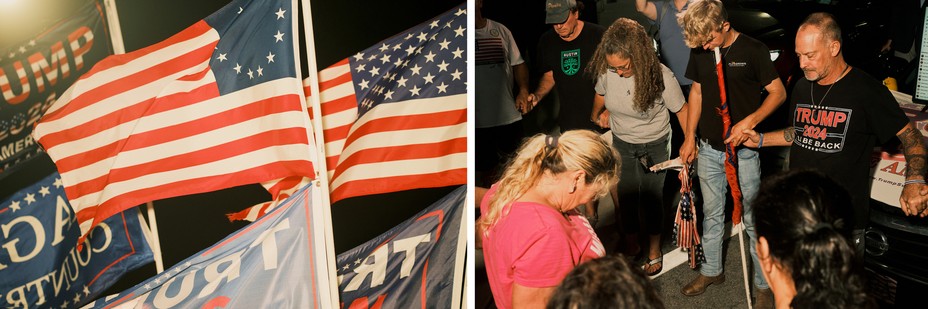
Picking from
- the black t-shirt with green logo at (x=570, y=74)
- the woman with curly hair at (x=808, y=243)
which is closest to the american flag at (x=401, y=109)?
the black t-shirt with green logo at (x=570, y=74)

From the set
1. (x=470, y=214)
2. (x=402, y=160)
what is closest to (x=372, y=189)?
(x=402, y=160)

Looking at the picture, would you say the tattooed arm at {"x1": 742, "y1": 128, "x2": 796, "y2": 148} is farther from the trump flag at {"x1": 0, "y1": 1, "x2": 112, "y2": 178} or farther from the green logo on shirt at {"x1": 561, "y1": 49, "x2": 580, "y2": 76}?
the trump flag at {"x1": 0, "y1": 1, "x2": 112, "y2": 178}

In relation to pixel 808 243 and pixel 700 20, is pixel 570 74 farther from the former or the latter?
pixel 808 243

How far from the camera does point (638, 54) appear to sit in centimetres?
264

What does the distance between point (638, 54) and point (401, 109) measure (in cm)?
140

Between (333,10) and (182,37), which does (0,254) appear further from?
(333,10)

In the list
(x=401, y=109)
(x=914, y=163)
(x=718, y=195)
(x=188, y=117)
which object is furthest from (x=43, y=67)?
(x=914, y=163)

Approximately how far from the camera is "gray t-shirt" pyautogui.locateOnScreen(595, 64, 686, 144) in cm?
265

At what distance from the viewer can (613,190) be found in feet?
9.27

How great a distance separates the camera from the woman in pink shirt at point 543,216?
2113 millimetres

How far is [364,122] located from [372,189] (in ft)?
1.22

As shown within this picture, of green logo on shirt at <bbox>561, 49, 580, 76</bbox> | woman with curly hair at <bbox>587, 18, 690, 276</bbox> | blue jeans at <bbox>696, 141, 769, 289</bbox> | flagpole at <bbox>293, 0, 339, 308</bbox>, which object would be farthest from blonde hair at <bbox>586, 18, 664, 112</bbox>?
flagpole at <bbox>293, 0, 339, 308</bbox>

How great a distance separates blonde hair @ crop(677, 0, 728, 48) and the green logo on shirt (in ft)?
1.40

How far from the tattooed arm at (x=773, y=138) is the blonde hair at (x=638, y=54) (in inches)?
14.7
